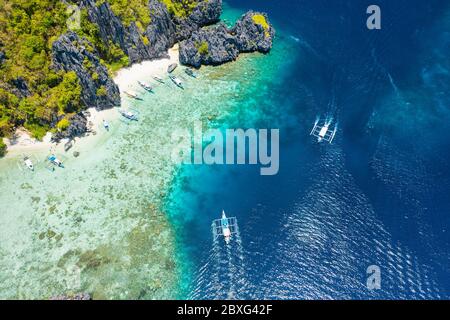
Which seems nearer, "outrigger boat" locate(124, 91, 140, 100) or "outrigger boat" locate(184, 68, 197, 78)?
"outrigger boat" locate(124, 91, 140, 100)

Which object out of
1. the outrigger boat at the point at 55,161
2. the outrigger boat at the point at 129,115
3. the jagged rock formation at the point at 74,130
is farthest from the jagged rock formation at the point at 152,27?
the outrigger boat at the point at 55,161

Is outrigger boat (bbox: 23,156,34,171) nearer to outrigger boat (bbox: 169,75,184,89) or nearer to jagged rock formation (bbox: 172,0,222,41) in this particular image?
outrigger boat (bbox: 169,75,184,89)

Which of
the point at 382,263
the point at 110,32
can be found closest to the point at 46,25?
the point at 110,32

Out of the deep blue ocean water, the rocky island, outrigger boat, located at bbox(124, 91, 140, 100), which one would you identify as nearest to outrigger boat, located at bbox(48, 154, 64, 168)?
the rocky island

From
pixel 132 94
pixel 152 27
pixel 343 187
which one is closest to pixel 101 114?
pixel 132 94

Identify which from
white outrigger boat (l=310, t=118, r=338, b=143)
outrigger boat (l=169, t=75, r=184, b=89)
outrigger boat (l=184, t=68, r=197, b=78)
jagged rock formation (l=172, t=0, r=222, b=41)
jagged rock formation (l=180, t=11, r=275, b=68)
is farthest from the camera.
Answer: jagged rock formation (l=172, t=0, r=222, b=41)
